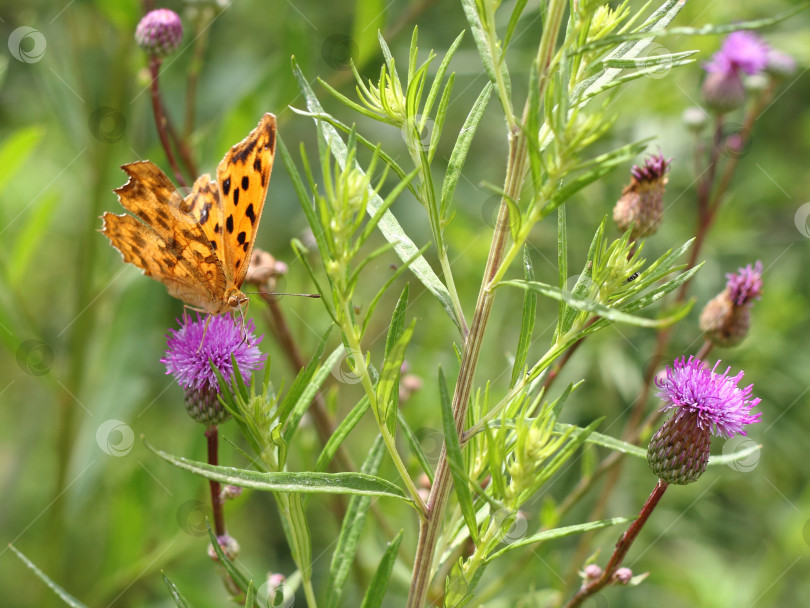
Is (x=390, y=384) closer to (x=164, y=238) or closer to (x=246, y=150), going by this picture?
(x=246, y=150)

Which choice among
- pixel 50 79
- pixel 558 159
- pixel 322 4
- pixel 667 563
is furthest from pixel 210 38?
pixel 558 159

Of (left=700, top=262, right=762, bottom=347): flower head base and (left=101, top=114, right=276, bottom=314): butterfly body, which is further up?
(left=101, top=114, right=276, bottom=314): butterfly body

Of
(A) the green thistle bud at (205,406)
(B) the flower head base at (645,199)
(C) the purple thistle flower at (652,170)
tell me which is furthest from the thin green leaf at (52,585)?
(C) the purple thistle flower at (652,170)

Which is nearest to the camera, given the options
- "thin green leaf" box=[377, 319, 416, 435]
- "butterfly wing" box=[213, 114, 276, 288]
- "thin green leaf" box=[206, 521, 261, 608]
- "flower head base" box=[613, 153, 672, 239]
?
"thin green leaf" box=[377, 319, 416, 435]

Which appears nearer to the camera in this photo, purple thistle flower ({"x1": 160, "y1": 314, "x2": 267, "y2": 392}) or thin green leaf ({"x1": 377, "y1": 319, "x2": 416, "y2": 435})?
thin green leaf ({"x1": 377, "y1": 319, "x2": 416, "y2": 435})

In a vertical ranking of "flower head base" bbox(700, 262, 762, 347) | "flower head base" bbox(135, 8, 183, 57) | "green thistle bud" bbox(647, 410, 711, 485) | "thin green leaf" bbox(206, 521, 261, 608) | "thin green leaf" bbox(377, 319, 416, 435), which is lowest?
"flower head base" bbox(700, 262, 762, 347)

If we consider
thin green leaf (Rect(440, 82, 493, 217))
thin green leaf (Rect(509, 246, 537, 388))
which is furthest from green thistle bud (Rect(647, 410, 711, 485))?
thin green leaf (Rect(440, 82, 493, 217))

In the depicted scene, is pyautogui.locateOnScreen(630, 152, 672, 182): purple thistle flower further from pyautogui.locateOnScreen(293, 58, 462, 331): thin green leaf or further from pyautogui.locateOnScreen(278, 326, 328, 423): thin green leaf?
pyautogui.locateOnScreen(278, 326, 328, 423): thin green leaf
